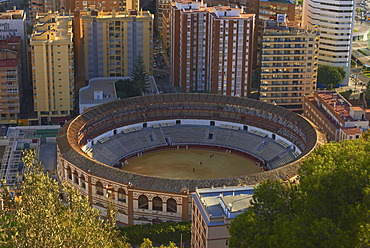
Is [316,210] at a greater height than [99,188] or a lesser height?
greater

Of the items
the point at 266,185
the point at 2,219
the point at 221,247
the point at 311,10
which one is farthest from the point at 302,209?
the point at 311,10

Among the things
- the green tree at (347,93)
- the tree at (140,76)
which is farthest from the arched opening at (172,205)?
the green tree at (347,93)

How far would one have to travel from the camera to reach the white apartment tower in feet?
410

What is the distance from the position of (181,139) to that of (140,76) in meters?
17.0

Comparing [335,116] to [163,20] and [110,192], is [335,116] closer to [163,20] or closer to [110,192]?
[110,192]

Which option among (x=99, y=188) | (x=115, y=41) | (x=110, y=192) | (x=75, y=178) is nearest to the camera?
(x=110, y=192)

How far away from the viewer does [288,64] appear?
113 m

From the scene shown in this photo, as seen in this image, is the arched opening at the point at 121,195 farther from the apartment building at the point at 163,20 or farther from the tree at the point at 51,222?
the apartment building at the point at 163,20

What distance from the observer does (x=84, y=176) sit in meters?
80.0

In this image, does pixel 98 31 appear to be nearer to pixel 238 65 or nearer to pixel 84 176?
pixel 238 65

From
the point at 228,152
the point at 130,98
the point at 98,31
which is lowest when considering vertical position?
the point at 228,152

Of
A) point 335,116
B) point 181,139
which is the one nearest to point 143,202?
point 181,139

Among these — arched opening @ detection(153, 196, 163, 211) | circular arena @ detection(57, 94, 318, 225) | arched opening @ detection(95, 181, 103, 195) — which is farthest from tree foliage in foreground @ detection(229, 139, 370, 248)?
arched opening @ detection(95, 181, 103, 195)

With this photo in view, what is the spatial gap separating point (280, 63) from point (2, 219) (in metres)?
62.5
